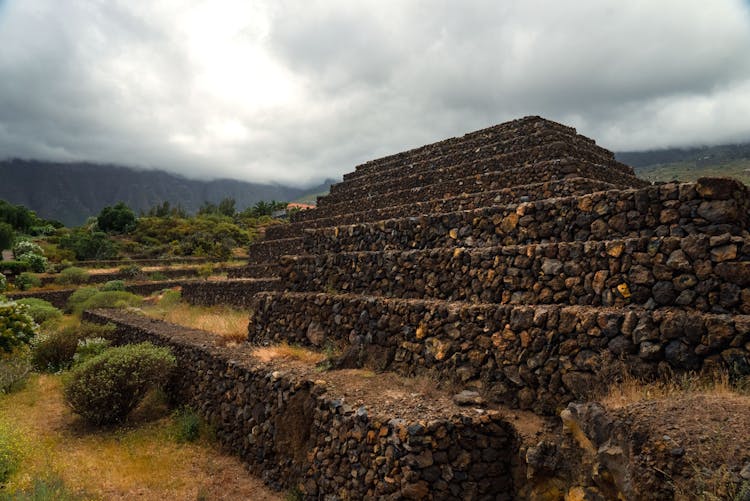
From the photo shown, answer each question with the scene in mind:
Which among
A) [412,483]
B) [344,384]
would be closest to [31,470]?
[344,384]

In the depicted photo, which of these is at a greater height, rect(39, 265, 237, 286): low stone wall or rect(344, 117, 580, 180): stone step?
rect(344, 117, 580, 180): stone step

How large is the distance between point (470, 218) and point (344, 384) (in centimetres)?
398

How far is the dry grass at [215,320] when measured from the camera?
12326 millimetres

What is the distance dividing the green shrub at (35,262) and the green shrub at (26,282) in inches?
181

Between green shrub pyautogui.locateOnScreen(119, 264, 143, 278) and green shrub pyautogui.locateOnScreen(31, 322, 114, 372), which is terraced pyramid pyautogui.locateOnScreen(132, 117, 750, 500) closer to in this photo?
green shrub pyautogui.locateOnScreen(31, 322, 114, 372)

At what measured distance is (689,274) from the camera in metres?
5.45

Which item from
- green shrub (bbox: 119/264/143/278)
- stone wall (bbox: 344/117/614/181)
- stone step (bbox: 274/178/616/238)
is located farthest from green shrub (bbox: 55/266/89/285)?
stone step (bbox: 274/178/616/238)

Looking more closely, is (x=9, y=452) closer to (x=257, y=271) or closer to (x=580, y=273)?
(x=580, y=273)

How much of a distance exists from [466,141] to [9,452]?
16778 millimetres

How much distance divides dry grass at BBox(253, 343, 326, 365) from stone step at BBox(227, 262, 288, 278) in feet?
37.4

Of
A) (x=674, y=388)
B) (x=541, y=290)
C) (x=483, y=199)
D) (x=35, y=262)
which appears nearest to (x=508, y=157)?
(x=483, y=199)

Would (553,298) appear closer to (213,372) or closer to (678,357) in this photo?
(678,357)

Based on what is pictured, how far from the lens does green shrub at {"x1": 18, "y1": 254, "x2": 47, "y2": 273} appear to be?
3588cm

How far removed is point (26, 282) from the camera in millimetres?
31062
